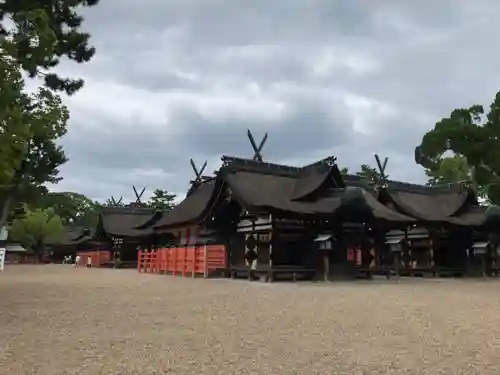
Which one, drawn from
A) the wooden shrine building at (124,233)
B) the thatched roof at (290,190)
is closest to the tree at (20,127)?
the thatched roof at (290,190)

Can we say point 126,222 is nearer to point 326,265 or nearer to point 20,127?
point 326,265

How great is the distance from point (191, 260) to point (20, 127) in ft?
50.8

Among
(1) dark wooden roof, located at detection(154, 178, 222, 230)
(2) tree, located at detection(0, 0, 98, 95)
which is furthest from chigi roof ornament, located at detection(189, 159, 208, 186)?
(2) tree, located at detection(0, 0, 98, 95)

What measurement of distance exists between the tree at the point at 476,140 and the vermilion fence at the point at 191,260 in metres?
9.81

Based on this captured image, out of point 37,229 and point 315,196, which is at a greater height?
point 37,229

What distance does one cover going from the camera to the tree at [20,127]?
7.24 metres

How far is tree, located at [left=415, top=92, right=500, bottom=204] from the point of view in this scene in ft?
64.6

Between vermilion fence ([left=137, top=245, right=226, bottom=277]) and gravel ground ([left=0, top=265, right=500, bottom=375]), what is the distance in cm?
975

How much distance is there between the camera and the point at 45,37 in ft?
25.9

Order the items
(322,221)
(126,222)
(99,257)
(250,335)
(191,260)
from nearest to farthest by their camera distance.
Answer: (250,335), (322,221), (191,260), (99,257), (126,222)

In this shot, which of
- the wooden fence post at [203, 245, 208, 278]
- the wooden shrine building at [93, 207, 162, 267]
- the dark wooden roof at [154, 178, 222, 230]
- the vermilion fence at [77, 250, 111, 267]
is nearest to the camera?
the wooden fence post at [203, 245, 208, 278]

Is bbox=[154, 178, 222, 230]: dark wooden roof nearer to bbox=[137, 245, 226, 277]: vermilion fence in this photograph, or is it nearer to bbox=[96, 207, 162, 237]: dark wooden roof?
bbox=[137, 245, 226, 277]: vermilion fence

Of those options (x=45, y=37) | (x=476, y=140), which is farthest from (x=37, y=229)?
(x=45, y=37)

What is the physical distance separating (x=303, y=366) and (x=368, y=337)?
194 centimetres
